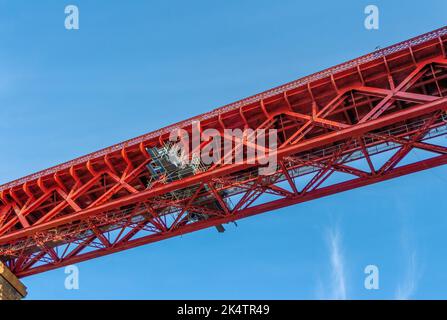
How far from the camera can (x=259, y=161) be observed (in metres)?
25.1

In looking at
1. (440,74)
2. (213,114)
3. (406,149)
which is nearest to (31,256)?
(213,114)

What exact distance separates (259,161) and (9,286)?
625 inches

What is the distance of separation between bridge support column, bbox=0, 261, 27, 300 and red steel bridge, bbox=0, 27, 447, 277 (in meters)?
1.11

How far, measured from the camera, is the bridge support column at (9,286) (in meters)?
31.4

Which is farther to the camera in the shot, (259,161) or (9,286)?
(9,286)

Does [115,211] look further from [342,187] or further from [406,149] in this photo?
[406,149]

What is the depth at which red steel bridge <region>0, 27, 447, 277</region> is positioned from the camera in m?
24.6

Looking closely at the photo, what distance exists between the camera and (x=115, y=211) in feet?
101

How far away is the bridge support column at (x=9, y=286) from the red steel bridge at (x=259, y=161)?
1109 millimetres

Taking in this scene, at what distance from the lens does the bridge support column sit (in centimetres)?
3144

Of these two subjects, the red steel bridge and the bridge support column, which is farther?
the bridge support column

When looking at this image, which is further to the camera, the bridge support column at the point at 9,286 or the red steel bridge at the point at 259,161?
the bridge support column at the point at 9,286

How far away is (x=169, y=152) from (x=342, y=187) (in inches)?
307

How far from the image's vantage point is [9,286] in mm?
31984
